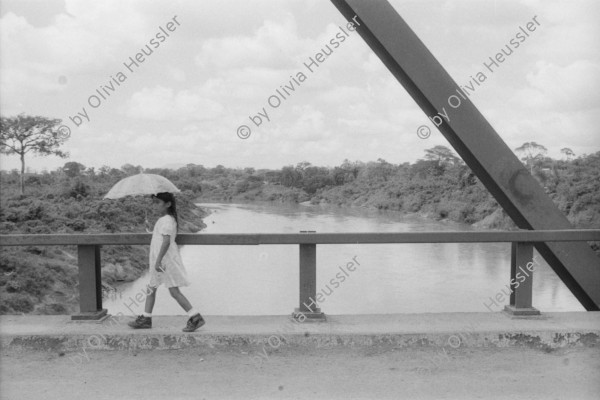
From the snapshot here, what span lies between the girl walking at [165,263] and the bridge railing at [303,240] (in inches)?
4.4

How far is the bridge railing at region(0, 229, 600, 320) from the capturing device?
401 centimetres

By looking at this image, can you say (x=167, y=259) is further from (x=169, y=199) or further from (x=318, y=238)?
(x=318, y=238)

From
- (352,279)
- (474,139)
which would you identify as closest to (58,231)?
(352,279)

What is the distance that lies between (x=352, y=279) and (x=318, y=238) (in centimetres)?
2420

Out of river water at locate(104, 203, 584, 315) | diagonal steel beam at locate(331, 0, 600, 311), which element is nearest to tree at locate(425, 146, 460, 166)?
river water at locate(104, 203, 584, 315)

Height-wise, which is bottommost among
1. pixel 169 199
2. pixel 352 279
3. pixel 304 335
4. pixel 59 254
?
pixel 352 279

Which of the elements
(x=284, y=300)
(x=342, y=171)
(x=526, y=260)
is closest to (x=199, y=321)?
(x=526, y=260)

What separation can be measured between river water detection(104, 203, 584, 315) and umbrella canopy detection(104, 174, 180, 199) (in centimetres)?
1167

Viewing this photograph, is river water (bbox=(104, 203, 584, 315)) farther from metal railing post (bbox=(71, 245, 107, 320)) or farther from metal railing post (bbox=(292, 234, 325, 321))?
metal railing post (bbox=(71, 245, 107, 320))

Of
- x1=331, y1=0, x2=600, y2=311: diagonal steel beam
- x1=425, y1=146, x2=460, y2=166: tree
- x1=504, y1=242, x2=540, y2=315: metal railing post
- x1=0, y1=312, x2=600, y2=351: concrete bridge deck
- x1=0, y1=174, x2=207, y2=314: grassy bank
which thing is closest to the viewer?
x1=0, y1=312, x2=600, y2=351: concrete bridge deck

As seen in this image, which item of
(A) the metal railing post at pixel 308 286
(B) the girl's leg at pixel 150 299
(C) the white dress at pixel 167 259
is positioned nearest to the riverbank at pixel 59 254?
(B) the girl's leg at pixel 150 299

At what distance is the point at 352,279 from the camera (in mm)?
27812

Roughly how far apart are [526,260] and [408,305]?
19587 millimetres

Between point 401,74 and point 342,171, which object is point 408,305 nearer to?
A: point 401,74
